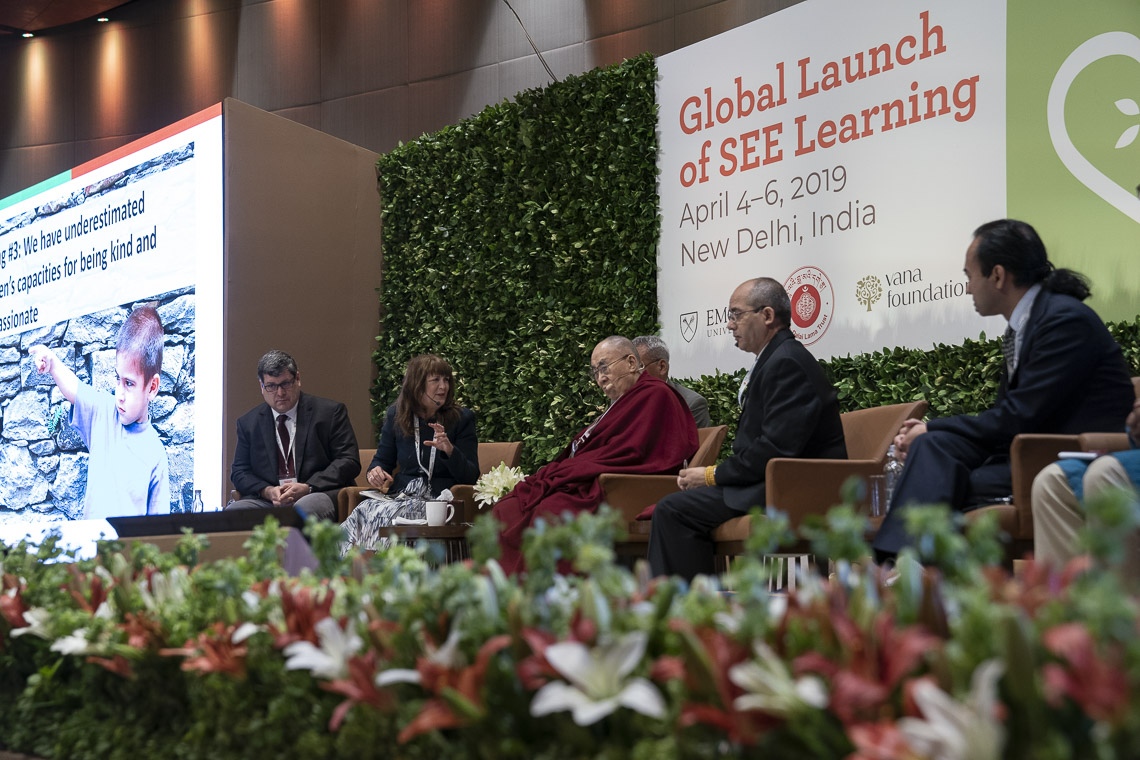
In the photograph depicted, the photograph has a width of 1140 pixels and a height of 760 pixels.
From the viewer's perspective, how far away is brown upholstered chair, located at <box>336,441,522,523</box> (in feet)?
16.7

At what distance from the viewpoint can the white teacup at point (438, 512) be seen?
4855 mm

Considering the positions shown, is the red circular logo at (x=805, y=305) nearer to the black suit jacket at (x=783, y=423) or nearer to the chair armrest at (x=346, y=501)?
the black suit jacket at (x=783, y=423)

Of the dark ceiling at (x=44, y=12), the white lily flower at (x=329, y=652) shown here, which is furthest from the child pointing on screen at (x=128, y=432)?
the white lily flower at (x=329, y=652)

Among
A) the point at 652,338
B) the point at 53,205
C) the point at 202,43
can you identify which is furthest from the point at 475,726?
the point at 202,43

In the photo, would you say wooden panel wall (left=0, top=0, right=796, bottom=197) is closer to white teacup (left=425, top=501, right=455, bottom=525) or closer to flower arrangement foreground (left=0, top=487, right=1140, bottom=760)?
white teacup (left=425, top=501, right=455, bottom=525)

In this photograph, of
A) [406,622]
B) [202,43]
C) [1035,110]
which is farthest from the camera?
[202,43]

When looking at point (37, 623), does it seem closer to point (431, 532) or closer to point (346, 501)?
point (431, 532)

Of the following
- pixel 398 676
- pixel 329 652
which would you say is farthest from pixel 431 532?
pixel 398 676

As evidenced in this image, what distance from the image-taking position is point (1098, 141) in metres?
4.35

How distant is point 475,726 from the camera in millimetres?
1114

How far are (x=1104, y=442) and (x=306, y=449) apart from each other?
370cm

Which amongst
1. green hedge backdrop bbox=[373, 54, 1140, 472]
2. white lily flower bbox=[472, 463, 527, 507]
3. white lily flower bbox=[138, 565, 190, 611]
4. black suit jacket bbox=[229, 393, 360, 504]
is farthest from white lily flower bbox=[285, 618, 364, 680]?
green hedge backdrop bbox=[373, 54, 1140, 472]

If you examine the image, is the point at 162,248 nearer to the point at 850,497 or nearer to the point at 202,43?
the point at 202,43

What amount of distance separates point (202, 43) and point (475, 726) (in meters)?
9.44
